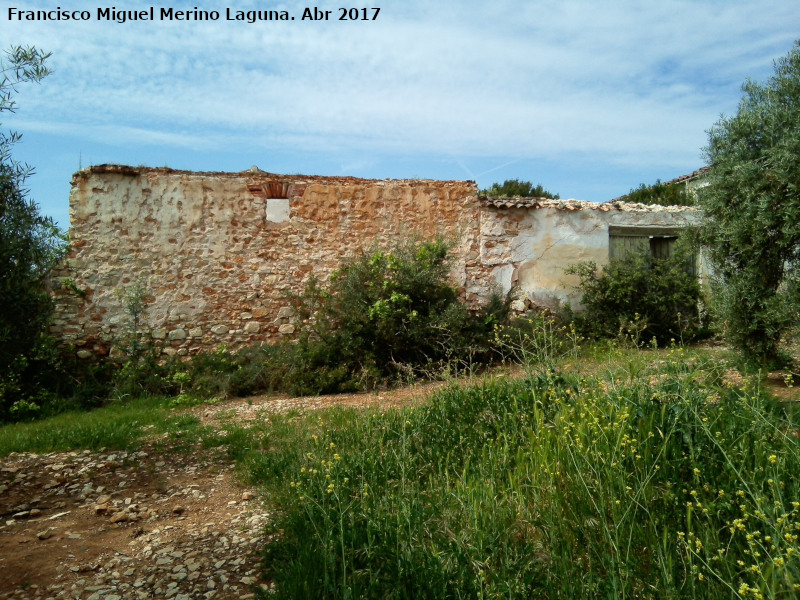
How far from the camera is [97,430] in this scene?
6.43m

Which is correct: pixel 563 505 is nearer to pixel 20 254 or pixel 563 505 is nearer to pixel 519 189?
pixel 20 254

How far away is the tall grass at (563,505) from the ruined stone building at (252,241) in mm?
5962

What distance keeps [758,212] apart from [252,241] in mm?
7328

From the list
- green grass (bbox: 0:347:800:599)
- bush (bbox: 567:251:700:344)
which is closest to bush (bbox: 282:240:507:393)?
bush (bbox: 567:251:700:344)

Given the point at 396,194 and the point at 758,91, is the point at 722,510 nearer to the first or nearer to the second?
the point at 758,91

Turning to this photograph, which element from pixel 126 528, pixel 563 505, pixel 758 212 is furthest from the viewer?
pixel 758 212

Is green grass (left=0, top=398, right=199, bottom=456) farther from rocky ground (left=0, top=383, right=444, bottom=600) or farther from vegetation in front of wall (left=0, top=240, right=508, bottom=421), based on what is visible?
vegetation in front of wall (left=0, top=240, right=508, bottom=421)

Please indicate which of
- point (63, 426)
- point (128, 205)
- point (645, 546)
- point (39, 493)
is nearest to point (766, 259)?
point (645, 546)

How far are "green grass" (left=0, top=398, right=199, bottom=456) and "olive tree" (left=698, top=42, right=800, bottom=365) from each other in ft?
20.1


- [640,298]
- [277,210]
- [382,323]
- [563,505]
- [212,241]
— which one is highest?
[277,210]

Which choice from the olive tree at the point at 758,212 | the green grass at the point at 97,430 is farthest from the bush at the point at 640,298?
the green grass at the point at 97,430

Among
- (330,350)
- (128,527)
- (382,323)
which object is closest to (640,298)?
(382,323)

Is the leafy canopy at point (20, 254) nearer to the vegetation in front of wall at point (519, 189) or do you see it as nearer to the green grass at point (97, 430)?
the green grass at point (97, 430)

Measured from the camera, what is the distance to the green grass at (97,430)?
613 centimetres
